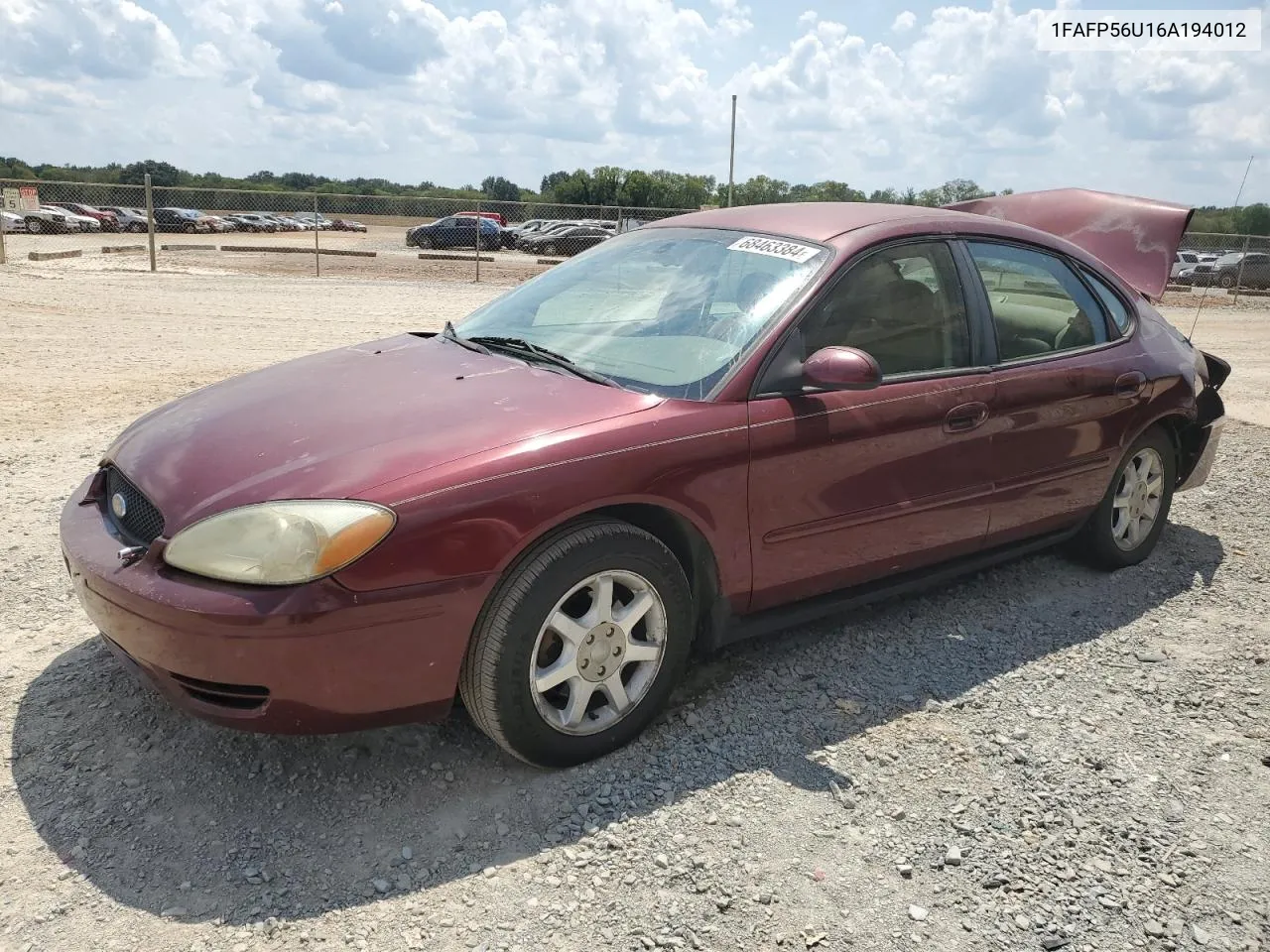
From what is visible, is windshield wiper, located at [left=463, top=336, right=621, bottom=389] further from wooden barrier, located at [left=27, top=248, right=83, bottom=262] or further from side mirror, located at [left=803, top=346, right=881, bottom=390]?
wooden barrier, located at [left=27, top=248, right=83, bottom=262]

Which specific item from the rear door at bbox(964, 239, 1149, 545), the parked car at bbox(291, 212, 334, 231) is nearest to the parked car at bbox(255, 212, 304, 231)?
the parked car at bbox(291, 212, 334, 231)

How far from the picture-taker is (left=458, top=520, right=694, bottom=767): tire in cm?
273

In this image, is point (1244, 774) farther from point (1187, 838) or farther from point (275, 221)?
point (275, 221)

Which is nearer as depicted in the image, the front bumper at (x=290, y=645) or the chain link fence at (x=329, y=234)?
the front bumper at (x=290, y=645)

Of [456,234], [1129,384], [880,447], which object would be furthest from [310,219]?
[880,447]

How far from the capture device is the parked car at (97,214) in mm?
41500

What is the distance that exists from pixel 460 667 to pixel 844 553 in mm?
1471

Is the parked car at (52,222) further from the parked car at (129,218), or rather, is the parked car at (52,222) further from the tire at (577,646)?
the tire at (577,646)

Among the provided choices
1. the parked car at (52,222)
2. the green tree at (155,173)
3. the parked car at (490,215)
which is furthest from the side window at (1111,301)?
the green tree at (155,173)

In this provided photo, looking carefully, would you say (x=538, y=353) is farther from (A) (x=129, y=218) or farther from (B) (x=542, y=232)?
(A) (x=129, y=218)

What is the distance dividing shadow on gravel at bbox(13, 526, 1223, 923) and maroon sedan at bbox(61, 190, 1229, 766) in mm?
220

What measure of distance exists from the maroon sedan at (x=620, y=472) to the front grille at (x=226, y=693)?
0.01 m

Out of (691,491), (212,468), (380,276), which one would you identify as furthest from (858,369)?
(380,276)

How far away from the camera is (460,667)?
2736 millimetres
